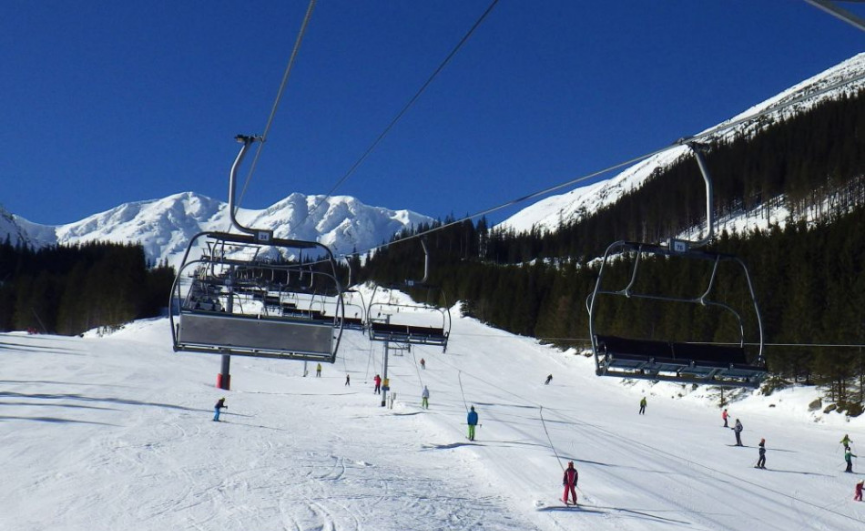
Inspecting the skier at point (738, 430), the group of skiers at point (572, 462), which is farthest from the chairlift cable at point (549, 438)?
the skier at point (738, 430)

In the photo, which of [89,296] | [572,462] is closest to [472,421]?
[572,462]

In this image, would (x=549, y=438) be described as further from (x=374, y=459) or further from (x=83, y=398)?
(x=83, y=398)

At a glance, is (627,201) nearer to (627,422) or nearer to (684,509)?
(627,422)

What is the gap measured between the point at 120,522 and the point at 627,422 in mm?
27636

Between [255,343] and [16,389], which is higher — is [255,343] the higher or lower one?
the higher one

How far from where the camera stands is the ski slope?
647 inches

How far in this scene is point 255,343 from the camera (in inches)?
513

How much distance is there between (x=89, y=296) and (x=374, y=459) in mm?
89766

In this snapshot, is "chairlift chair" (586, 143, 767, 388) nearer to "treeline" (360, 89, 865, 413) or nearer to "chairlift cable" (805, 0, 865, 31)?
"chairlift cable" (805, 0, 865, 31)

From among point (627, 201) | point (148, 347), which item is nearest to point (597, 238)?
point (627, 201)

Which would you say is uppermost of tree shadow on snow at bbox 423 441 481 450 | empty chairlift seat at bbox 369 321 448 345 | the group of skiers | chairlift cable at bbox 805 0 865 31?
chairlift cable at bbox 805 0 865 31

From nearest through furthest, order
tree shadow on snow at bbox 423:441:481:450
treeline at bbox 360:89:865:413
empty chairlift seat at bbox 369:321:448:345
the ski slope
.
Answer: the ski slope < empty chairlift seat at bbox 369:321:448:345 < tree shadow on snow at bbox 423:441:481:450 < treeline at bbox 360:89:865:413

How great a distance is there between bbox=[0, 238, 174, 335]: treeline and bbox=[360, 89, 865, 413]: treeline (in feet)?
134

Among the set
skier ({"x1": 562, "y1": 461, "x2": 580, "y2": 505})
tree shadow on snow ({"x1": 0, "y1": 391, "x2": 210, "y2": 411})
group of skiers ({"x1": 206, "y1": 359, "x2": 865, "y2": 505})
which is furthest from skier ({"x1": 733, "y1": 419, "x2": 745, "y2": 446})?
tree shadow on snow ({"x1": 0, "y1": 391, "x2": 210, "y2": 411})
